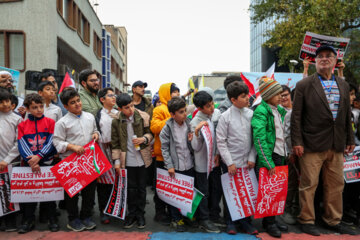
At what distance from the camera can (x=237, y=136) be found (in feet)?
11.3

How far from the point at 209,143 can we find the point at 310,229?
5.34ft

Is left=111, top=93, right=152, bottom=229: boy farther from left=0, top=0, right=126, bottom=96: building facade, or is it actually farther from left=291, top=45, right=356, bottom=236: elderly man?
left=0, top=0, right=126, bottom=96: building facade

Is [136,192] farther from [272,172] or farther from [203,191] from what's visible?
[272,172]

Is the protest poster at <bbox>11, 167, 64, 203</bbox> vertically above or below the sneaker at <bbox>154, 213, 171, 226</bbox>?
above

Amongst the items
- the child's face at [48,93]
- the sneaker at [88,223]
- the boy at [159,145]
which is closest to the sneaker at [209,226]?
the boy at [159,145]

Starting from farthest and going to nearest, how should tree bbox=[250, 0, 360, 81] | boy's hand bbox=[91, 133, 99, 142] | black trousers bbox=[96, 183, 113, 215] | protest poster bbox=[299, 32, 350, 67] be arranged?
tree bbox=[250, 0, 360, 81] < protest poster bbox=[299, 32, 350, 67] < black trousers bbox=[96, 183, 113, 215] < boy's hand bbox=[91, 133, 99, 142]

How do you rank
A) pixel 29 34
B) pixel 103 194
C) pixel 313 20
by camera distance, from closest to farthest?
pixel 103 194, pixel 313 20, pixel 29 34

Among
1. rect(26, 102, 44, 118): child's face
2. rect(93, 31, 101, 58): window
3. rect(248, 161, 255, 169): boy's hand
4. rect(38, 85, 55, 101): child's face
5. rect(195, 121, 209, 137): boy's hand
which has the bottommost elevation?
rect(248, 161, 255, 169): boy's hand

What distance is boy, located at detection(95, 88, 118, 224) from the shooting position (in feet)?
12.6

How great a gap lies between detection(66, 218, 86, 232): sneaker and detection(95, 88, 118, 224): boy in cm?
30

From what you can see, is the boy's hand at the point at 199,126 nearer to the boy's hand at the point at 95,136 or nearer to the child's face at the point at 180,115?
the child's face at the point at 180,115

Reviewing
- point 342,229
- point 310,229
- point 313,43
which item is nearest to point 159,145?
point 310,229

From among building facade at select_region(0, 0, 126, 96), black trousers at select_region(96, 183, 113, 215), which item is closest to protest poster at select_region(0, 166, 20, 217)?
black trousers at select_region(96, 183, 113, 215)

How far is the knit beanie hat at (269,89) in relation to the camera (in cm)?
345
